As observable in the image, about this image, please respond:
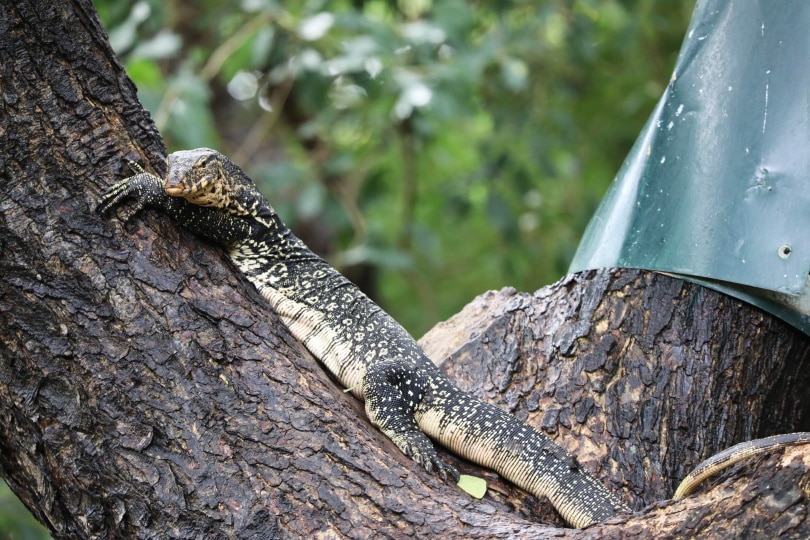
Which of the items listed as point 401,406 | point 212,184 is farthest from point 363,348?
point 212,184

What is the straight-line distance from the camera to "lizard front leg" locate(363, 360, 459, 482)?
386 cm

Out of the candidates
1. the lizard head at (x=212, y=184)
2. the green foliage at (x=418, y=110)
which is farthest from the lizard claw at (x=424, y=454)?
the green foliage at (x=418, y=110)

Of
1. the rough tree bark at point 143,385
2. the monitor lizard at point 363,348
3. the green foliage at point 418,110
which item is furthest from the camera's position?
the green foliage at point 418,110

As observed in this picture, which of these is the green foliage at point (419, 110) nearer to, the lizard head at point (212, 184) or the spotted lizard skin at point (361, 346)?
the lizard head at point (212, 184)

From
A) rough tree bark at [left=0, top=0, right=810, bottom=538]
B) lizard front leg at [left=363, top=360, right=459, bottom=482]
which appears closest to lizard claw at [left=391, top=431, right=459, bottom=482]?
lizard front leg at [left=363, top=360, right=459, bottom=482]

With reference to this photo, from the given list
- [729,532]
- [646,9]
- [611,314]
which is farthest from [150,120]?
[646,9]

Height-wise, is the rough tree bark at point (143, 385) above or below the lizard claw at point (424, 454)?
below

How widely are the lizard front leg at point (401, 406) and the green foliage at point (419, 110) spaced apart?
234 cm

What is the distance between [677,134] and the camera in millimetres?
4117

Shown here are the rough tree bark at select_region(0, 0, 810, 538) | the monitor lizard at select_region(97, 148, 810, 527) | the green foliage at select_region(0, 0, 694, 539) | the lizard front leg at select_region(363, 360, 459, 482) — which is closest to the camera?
the rough tree bark at select_region(0, 0, 810, 538)

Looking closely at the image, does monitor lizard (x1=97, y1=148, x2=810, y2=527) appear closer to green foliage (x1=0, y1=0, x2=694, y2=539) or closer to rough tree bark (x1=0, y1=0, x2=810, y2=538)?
rough tree bark (x1=0, y1=0, x2=810, y2=538)

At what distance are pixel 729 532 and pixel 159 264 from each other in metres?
2.25

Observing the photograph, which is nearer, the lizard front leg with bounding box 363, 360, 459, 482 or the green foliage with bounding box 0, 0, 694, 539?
the lizard front leg with bounding box 363, 360, 459, 482

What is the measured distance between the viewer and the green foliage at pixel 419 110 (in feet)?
22.0
